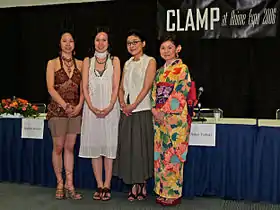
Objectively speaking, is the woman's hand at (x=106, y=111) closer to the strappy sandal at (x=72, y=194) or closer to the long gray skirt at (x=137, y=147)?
the long gray skirt at (x=137, y=147)

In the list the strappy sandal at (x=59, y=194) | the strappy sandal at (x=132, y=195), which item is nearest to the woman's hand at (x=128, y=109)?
the strappy sandal at (x=132, y=195)

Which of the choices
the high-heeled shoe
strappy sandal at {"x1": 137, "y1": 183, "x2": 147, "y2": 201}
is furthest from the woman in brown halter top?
the high-heeled shoe

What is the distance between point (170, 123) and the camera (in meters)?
3.31

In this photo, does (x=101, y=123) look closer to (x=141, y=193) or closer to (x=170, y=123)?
(x=170, y=123)

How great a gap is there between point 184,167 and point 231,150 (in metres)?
0.41

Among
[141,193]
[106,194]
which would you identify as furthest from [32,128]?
[141,193]

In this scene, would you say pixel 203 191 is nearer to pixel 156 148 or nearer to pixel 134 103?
pixel 156 148

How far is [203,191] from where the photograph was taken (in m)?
3.62

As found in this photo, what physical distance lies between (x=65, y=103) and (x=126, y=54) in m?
2.35

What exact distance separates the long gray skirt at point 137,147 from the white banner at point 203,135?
34 cm

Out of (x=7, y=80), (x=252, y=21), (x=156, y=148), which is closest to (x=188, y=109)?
(x=156, y=148)

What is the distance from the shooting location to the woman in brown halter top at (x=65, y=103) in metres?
3.49

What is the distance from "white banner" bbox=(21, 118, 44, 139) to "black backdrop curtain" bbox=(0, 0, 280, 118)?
205cm

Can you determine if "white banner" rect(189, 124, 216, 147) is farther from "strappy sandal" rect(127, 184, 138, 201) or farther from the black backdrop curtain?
the black backdrop curtain
